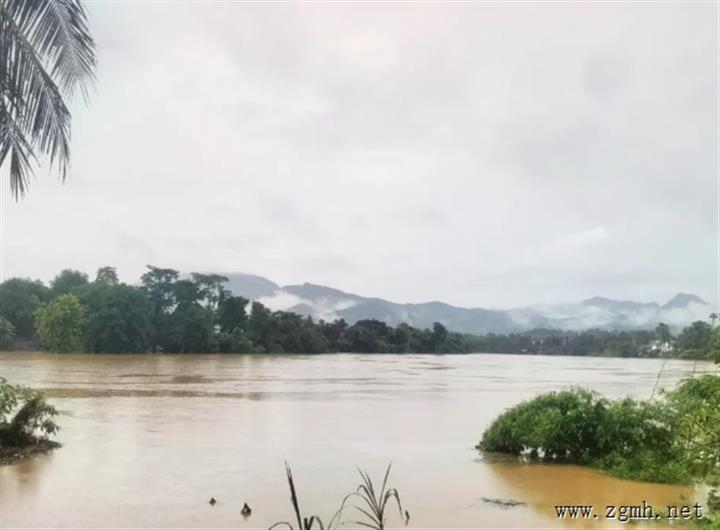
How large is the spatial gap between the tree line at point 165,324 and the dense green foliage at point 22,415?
77.0 ft

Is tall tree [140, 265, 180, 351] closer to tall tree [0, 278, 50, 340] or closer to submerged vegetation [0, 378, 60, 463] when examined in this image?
tall tree [0, 278, 50, 340]

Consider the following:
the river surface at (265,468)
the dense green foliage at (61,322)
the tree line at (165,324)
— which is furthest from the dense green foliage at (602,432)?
the dense green foliage at (61,322)

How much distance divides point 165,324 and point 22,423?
38.4 metres

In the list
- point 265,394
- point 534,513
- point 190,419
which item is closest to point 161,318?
point 265,394

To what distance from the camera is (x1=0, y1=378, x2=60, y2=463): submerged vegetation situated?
30.6 feet

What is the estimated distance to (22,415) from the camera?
9695mm

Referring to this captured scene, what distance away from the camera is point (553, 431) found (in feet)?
30.8

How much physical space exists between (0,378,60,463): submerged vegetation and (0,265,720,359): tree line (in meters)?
23.4

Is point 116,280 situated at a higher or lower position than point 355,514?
higher

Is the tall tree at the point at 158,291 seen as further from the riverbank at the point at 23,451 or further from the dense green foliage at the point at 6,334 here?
the riverbank at the point at 23,451

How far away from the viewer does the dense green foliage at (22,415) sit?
9305 mm

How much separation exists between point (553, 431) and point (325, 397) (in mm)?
11935

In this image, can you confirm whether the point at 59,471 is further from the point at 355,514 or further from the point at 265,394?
the point at 265,394

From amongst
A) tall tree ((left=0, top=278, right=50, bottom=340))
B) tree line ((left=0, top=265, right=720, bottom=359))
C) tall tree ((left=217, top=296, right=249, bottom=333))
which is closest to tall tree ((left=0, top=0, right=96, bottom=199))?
tree line ((left=0, top=265, right=720, bottom=359))
